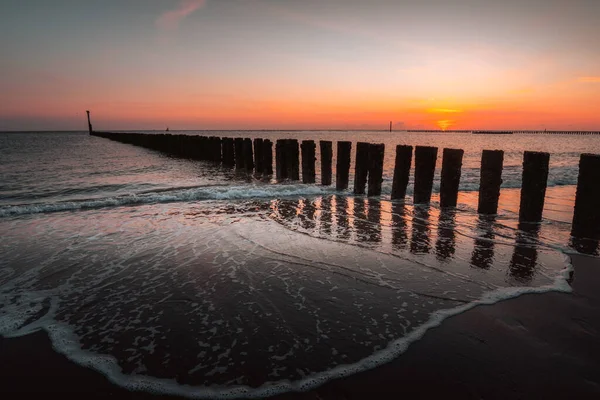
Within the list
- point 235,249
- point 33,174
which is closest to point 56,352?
point 235,249

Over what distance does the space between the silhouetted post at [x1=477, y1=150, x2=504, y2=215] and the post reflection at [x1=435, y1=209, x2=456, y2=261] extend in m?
0.76

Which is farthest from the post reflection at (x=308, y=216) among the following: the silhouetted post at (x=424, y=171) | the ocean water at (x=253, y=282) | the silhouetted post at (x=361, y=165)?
the silhouetted post at (x=424, y=171)

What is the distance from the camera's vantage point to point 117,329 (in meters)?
3.25

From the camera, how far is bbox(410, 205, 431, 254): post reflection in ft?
18.1

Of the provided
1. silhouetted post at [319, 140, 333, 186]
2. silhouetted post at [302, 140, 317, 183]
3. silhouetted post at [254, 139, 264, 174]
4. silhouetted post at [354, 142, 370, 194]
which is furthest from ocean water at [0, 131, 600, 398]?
silhouetted post at [254, 139, 264, 174]

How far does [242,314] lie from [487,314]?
8.11 ft

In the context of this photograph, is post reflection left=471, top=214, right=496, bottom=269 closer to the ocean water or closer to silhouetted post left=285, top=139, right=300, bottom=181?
the ocean water

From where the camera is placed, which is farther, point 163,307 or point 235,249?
point 235,249

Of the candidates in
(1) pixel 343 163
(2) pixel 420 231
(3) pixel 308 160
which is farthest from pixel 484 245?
(3) pixel 308 160

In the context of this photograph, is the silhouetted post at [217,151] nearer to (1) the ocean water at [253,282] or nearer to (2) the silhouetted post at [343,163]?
(2) the silhouetted post at [343,163]

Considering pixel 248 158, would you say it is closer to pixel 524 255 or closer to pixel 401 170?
pixel 401 170

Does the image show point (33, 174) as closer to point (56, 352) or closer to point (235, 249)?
point (235, 249)

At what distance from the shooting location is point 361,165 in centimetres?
1063

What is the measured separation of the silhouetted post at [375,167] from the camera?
10062 mm
